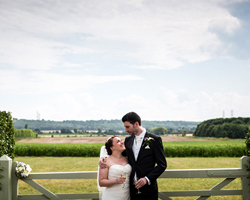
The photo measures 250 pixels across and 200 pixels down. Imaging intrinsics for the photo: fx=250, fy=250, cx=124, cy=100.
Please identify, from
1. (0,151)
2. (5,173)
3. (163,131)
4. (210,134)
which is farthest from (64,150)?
(163,131)

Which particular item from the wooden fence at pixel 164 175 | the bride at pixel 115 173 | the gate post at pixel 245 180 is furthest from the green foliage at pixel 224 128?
the bride at pixel 115 173

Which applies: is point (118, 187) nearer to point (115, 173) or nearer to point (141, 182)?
point (115, 173)

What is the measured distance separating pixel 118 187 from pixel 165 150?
62.0ft

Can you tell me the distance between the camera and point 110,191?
3941 mm

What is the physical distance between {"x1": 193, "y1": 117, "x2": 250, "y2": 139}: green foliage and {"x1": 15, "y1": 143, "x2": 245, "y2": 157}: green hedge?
32.0 meters

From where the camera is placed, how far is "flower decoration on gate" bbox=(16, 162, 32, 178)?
15.6 feet

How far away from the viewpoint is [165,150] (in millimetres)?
22188

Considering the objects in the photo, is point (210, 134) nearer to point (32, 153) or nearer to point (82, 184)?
point (32, 153)

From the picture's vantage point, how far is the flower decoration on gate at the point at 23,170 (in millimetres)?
4766

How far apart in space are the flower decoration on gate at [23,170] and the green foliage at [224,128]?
5263 centimetres

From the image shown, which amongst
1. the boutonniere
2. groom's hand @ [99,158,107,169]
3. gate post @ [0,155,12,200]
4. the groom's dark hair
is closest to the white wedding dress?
groom's hand @ [99,158,107,169]

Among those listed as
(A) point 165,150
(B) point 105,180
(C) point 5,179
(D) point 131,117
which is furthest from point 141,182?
(A) point 165,150

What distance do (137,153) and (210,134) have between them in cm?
6080

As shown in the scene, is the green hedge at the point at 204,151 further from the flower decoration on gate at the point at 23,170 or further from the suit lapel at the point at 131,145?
the suit lapel at the point at 131,145
